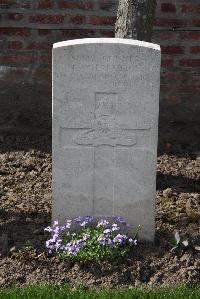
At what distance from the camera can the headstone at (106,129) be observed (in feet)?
13.4

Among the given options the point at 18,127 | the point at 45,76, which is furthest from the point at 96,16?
the point at 18,127

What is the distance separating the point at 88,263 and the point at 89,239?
0.47 feet

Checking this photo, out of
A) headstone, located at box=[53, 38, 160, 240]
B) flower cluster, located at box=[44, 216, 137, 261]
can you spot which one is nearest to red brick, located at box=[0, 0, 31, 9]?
headstone, located at box=[53, 38, 160, 240]

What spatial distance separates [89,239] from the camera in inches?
165

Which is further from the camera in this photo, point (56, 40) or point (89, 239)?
point (56, 40)

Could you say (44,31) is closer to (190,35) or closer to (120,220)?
(190,35)

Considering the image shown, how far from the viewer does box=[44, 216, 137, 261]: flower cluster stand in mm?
4129

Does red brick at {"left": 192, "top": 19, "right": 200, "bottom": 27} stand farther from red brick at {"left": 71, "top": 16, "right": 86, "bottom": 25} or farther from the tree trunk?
the tree trunk

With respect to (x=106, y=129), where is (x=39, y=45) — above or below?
above

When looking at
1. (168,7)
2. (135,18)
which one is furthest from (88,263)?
(168,7)

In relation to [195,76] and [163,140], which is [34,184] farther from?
[195,76]

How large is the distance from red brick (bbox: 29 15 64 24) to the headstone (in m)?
2.19

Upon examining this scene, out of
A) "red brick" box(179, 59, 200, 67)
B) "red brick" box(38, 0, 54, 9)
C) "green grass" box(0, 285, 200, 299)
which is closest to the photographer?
"green grass" box(0, 285, 200, 299)

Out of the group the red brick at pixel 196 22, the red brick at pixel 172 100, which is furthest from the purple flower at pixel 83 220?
the red brick at pixel 196 22
